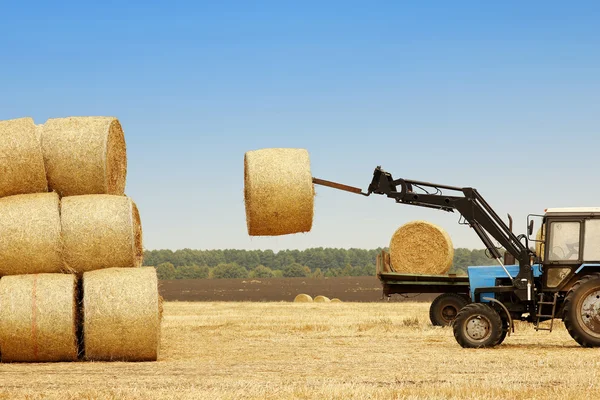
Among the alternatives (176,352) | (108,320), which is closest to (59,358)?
(108,320)

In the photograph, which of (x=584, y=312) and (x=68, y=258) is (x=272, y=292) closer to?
(x=584, y=312)

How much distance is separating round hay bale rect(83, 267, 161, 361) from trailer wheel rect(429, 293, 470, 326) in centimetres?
921

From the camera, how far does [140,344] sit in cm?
1517

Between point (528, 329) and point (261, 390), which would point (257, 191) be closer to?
point (261, 390)

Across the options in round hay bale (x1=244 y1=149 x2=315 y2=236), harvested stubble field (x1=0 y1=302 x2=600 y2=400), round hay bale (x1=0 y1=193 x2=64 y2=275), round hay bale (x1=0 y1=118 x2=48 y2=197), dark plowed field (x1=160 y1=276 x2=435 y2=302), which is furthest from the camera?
dark plowed field (x1=160 y1=276 x2=435 y2=302)

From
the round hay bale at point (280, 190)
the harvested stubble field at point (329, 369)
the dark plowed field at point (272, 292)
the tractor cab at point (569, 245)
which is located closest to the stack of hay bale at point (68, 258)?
the harvested stubble field at point (329, 369)

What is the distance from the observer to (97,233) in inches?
607

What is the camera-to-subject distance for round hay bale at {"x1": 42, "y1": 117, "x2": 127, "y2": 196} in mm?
15961

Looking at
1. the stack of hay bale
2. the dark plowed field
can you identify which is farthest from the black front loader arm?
the dark plowed field

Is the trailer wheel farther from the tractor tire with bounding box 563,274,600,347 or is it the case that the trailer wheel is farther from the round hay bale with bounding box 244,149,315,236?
the round hay bale with bounding box 244,149,315,236

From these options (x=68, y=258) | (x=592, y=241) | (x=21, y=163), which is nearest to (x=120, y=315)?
(x=68, y=258)

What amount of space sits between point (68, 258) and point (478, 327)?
7082mm

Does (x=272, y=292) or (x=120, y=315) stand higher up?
(x=120, y=315)

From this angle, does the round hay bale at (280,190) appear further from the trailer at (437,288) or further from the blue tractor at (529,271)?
the trailer at (437,288)
